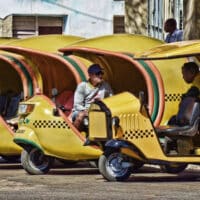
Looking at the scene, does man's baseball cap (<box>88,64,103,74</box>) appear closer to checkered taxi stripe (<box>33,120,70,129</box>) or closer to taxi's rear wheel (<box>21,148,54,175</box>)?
checkered taxi stripe (<box>33,120,70,129</box>)

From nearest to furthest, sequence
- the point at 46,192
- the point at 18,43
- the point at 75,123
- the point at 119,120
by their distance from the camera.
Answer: the point at 46,192 → the point at 119,120 → the point at 75,123 → the point at 18,43

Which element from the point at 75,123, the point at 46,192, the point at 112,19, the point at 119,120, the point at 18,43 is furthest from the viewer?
the point at 112,19

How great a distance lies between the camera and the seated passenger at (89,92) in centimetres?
1617

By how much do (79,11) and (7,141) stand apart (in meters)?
A: 18.8

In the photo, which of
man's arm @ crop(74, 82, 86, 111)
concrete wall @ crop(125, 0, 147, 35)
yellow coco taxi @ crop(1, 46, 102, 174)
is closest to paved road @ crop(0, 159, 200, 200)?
yellow coco taxi @ crop(1, 46, 102, 174)

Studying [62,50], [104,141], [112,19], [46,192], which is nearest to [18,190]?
[46,192]

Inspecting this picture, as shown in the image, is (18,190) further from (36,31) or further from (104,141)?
(36,31)

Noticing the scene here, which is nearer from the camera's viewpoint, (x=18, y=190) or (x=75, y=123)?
(x=18, y=190)

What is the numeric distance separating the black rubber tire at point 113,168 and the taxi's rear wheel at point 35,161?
145 centimetres

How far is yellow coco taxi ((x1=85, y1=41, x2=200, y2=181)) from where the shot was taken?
14750mm

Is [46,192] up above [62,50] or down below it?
below

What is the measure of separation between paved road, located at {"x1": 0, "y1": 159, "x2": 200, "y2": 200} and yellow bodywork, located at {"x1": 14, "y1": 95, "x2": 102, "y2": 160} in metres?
0.33

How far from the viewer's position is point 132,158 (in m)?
14.8

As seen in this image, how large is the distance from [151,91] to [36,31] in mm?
19459
